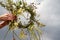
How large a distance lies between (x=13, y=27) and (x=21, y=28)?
19 cm

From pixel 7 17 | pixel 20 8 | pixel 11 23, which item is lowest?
pixel 11 23

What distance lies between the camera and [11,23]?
1.86 m

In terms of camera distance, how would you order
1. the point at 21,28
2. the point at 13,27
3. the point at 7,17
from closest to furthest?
1. the point at 7,17
2. the point at 13,27
3. the point at 21,28

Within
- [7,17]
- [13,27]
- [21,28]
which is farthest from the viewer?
[21,28]

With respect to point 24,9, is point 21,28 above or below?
below

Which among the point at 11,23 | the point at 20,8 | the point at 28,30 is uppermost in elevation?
the point at 20,8

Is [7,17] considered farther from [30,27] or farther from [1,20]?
[30,27]

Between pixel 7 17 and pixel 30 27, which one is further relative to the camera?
pixel 30 27

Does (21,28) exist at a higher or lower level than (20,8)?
lower

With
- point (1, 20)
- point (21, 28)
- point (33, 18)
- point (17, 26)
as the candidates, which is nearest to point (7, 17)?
point (1, 20)

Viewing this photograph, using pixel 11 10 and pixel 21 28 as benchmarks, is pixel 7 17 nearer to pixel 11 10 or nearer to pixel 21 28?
pixel 11 10

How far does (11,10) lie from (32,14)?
422 millimetres

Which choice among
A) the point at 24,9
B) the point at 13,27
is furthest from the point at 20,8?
the point at 13,27

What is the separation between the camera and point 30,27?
1896mm
